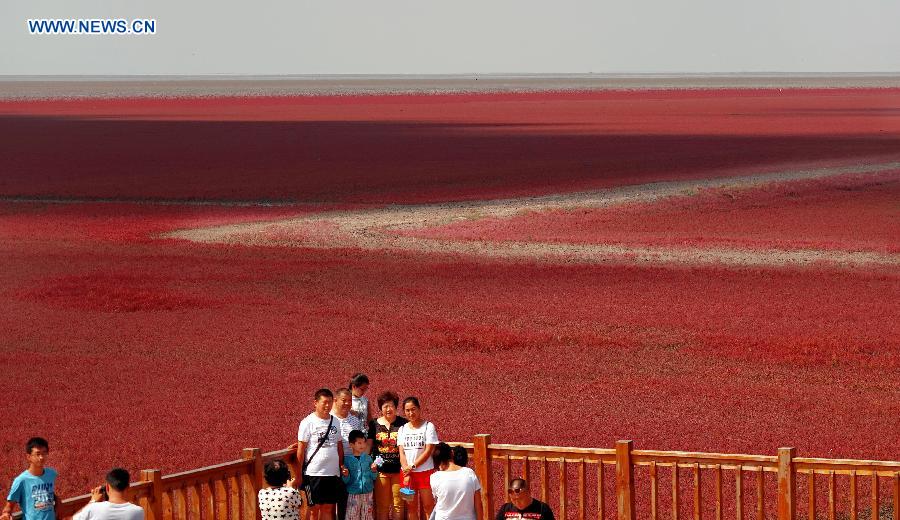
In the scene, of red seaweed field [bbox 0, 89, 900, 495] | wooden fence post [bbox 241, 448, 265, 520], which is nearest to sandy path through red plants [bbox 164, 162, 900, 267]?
red seaweed field [bbox 0, 89, 900, 495]

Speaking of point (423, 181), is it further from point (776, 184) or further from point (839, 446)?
point (839, 446)

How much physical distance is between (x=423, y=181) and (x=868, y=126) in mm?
37863

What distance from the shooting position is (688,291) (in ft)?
97.3

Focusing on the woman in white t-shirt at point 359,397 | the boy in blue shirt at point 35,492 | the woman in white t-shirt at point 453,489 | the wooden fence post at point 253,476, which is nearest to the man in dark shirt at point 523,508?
the woman in white t-shirt at point 453,489

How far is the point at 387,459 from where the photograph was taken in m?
12.7

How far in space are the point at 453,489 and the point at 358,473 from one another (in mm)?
1676

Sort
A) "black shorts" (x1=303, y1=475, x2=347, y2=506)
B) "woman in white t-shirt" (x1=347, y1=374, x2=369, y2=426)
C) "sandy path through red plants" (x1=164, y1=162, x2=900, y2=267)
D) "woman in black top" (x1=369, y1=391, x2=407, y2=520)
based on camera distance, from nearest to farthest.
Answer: "black shorts" (x1=303, y1=475, x2=347, y2=506) < "woman in black top" (x1=369, y1=391, x2=407, y2=520) < "woman in white t-shirt" (x1=347, y1=374, x2=369, y2=426) < "sandy path through red plants" (x1=164, y1=162, x2=900, y2=267)

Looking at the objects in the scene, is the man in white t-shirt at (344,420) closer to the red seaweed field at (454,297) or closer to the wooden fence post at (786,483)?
the wooden fence post at (786,483)

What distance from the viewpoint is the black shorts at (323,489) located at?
1227cm

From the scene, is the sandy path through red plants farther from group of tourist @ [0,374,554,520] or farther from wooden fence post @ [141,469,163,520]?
wooden fence post @ [141,469,163,520]

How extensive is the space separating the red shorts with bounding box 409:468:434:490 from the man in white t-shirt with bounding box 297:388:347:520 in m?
0.61

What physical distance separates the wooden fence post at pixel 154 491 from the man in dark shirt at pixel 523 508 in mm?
2911

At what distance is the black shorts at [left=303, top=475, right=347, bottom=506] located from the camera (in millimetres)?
12266

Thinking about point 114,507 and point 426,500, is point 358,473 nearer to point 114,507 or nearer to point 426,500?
point 426,500
